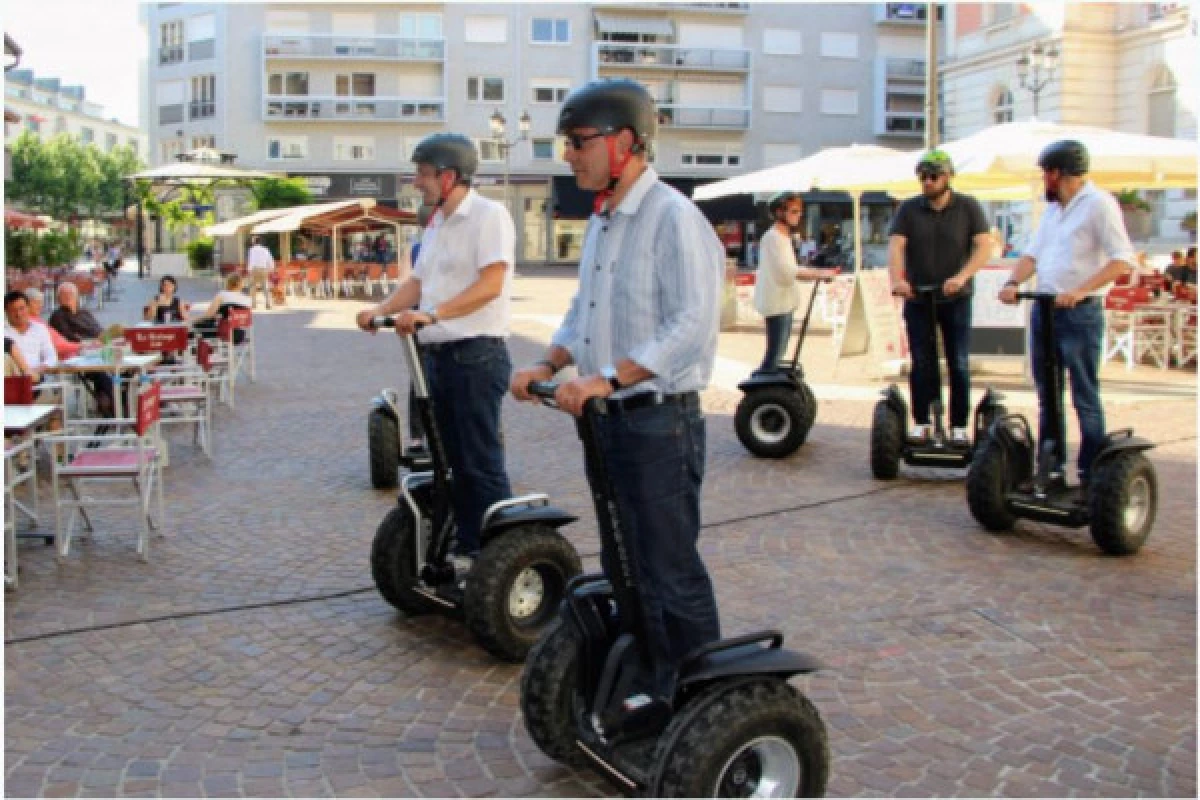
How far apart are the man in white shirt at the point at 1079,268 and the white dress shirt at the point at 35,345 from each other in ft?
21.5

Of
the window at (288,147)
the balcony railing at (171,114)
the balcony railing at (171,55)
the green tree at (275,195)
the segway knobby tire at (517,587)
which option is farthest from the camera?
the balcony railing at (171,55)

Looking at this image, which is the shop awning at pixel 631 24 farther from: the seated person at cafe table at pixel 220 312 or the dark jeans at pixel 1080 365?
the dark jeans at pixel 1080 365

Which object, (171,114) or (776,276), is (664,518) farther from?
(171,114)

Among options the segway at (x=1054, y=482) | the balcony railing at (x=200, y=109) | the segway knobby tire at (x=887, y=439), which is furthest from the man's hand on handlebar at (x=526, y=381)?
the balcony railing at (x=200, y=109)

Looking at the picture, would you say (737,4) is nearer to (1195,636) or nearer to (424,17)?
(424,17)

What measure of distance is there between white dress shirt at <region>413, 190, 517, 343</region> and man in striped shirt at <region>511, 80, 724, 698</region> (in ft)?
4.68

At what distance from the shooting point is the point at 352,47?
2092 inches

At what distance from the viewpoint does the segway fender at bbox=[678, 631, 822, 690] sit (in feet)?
9.82

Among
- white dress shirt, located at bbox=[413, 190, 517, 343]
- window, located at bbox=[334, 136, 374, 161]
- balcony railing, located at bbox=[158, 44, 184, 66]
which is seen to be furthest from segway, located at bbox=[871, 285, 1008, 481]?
balcony railing, located at bbox=[158, 44, 184, 66]

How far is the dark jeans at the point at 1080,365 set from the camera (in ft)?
19.5

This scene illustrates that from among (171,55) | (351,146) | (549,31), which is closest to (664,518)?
(351,146)

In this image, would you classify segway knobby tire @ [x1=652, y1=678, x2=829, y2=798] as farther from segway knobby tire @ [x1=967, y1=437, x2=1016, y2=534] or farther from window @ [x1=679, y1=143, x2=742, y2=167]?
window @ [x1=679, y1=143, x2=742, y2=167]

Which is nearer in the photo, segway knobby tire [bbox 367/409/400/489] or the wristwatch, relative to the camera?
the wristwatch

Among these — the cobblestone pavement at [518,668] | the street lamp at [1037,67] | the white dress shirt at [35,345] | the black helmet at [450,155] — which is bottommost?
the cobblestone pavement at [518,668]
